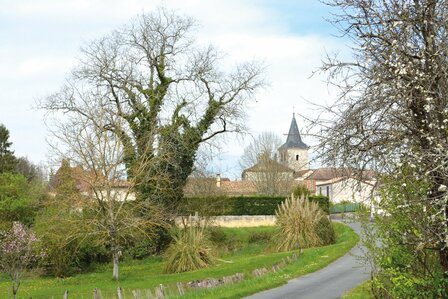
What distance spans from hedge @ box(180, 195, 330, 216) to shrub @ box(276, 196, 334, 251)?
8.64 m

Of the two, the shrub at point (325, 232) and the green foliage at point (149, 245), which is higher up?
the shrub at point (325, 232)

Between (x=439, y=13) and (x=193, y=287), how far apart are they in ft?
46.6

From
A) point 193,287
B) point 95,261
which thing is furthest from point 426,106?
point 95,261

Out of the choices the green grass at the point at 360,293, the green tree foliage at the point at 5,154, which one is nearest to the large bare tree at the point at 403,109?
the green grass at the point at 360,293

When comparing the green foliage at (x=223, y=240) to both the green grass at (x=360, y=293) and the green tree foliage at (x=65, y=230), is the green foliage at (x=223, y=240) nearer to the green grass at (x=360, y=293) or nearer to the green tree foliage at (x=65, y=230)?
the green tree foliage at (x=65, y=230)

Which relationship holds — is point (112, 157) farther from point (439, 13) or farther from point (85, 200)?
point (439, 13)

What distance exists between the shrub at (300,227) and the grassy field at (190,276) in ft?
4.89

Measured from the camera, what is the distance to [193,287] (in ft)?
66.9

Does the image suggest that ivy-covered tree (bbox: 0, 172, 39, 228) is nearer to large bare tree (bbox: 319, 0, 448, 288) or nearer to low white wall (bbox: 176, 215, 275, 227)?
low white wall (bbox: 176, 215, 275, 227)

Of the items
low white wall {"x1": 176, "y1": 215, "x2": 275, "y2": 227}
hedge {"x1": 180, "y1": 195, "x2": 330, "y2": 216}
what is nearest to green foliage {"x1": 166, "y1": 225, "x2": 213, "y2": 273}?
hedge {"x1": 180, "y1": 195, "x2": 330, "y2": 216}

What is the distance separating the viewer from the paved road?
54.2 ft

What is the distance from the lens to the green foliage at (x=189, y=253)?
94.0 ft

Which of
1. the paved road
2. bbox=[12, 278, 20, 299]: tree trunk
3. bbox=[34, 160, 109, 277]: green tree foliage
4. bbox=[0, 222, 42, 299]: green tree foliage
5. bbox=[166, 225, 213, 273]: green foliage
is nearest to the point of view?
the paved road

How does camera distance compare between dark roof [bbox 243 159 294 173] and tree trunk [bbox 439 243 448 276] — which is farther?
dark roof [bbox 243 159 294 173]
